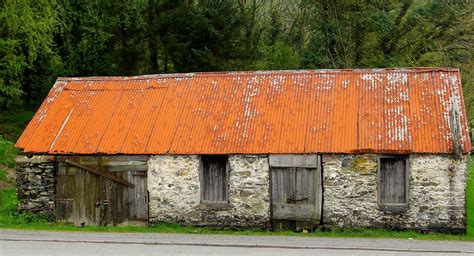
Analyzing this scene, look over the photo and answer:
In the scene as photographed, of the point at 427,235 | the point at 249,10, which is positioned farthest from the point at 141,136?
the point at 249,10

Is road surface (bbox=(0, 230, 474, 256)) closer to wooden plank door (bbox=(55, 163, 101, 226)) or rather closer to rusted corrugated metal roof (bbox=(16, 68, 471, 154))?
wooden plank door (bbox=(55, 163, 101, 226))

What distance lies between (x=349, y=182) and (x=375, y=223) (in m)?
1.50

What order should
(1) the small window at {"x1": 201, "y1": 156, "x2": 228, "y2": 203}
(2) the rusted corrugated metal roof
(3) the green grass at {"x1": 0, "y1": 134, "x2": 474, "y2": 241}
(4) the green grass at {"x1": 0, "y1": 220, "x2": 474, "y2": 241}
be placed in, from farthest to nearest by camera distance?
(1) the small window at {"x1": 201, "y1": 156, "x2": 228, "y2": 203} → (2) the rusted corrugated metal roof → (3) the green grass at {"x1": 0, "y1": 134, "x2": 474, "y2": 241} → (4) the green grass at {"x1": 0, "y1": 220, "x2": 474, "y2": 241}

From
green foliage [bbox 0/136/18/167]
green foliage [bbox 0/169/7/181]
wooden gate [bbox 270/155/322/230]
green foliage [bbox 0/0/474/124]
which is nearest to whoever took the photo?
wooden gate [bbox 270/155/322/230]

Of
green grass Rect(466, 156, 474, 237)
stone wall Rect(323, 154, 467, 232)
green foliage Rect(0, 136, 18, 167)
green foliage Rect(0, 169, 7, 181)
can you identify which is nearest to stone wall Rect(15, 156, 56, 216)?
green foliage Rect(0, 169, 7, 181)

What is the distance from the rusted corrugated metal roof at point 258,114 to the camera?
19.9 meters

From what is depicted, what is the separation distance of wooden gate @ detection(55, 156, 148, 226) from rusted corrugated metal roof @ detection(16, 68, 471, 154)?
1.44 feet

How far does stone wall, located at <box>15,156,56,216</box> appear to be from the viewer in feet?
69.7

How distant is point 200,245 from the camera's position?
16.6 m

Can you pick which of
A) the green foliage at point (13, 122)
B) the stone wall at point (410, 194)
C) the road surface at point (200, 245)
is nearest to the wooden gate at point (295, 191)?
the stone wall at point (410, 194)

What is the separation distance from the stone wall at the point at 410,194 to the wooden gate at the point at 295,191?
322mm

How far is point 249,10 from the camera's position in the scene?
4175cm

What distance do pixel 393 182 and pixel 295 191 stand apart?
3.07 metres

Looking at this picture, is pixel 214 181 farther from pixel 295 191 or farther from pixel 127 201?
pixel 127 201
